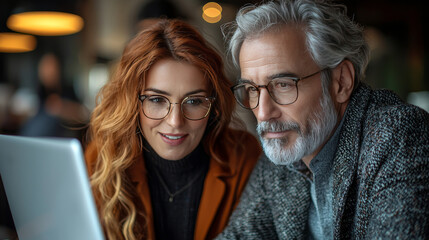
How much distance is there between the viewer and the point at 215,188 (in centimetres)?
182

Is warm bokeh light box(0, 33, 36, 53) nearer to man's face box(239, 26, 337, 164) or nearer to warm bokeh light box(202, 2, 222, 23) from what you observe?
warm bokeh light box(202, 2, 222, 23)

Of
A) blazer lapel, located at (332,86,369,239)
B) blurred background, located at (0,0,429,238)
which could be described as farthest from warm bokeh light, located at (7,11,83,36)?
blazer lapel, located at (332,86,369,239)

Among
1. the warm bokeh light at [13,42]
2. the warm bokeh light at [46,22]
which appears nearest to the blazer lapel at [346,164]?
the warm bokeh light at [46,22]

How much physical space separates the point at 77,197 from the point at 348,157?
0.92 meters

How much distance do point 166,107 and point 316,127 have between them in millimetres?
583

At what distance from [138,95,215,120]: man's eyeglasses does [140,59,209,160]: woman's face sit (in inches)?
0.6

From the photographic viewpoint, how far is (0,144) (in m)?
1.07

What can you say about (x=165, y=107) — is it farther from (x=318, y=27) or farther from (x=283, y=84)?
(x=318, y=27)

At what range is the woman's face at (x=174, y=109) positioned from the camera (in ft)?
5.29

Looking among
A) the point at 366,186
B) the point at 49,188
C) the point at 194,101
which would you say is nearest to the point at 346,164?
the point at 366,186

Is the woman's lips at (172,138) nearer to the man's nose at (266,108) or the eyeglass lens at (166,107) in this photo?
the eyeglass lens at (166,107)

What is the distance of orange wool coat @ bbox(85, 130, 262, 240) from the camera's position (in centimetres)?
177

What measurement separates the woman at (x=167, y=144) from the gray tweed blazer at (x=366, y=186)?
197mm

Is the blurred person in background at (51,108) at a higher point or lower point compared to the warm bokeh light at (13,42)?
lower
